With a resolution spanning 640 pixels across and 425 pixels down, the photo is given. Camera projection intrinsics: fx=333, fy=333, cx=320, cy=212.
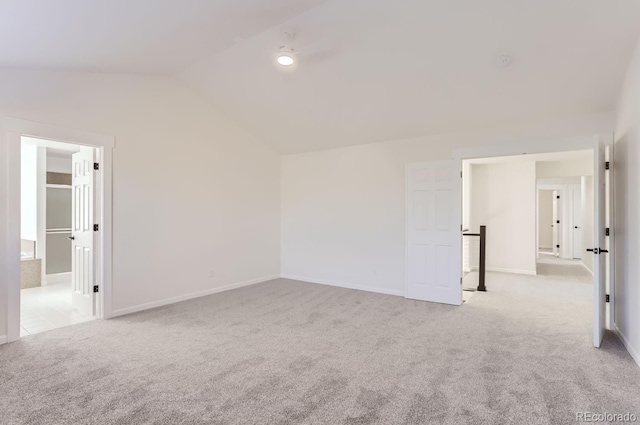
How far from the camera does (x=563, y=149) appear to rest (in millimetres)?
3904

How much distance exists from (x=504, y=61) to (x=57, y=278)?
7.52 metres

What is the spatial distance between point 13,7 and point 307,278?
5.04 m

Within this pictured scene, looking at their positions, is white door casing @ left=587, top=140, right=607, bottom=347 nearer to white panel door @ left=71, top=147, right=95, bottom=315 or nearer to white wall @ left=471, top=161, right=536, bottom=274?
white wall @ left=471, top=161, right=536, bottom=274

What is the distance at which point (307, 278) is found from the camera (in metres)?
6.14

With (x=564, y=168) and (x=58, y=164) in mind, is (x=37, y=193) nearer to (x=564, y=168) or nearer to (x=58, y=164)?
(x=58, y=164)

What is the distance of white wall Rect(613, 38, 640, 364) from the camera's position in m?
2.75

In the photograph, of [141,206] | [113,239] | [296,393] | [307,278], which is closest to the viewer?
[296,393]

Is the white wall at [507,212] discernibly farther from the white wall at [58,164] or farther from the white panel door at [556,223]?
the white wall at [58,164]

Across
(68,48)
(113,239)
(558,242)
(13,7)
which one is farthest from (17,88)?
(558,242)

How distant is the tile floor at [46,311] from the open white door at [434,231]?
428cm

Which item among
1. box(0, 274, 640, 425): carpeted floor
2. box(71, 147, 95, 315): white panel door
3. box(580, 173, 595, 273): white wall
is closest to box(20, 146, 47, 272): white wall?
box(71, 147, 95, 315): white panel door

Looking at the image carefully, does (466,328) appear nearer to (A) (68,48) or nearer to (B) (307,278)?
(B) (307,278)

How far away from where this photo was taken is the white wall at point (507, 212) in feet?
23.4

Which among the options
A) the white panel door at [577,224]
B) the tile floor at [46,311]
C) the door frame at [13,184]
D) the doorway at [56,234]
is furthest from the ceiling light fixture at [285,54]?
the white panel door at [577,224]
